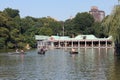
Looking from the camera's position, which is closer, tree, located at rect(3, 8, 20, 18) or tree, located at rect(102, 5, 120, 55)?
tree, located at rect(102, 5, 120, 55)

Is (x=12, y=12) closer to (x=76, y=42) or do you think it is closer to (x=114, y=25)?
(x=76, y=42)

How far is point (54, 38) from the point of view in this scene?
438ft

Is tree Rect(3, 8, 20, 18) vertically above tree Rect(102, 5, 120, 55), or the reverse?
tree Rect(3, 8, 20, 18)

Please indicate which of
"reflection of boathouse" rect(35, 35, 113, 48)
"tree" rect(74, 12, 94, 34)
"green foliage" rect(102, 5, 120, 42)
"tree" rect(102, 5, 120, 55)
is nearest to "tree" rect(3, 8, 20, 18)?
"reflection of boathouse" rect(35, 35, 113, 48)

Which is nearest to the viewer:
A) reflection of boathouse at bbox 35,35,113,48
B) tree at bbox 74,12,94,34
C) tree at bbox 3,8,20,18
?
reflection of boathouse at bbox 35,35,113,48

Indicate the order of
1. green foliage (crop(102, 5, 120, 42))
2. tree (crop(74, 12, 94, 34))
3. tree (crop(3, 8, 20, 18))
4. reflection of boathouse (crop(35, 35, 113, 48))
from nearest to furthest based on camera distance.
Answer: green foliage (crop(102, 5, 120, 42)) → reflection of boathouse (crop(35, 35, 113, 48)) → tree (crop(74, 12, 94, 34)) → tree (crop(3, 8, 20, 18))

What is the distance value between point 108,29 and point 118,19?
4.01 m

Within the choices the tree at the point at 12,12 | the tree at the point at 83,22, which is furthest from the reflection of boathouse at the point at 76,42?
the tree at the point at 12,12

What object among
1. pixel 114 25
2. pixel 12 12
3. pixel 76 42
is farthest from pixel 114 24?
pixel 12 12

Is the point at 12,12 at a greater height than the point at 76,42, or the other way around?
the point at 12,12

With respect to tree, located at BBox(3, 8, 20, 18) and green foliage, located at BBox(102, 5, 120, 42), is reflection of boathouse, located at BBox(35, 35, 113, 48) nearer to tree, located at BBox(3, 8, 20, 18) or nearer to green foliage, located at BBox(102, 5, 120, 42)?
tree, located at BBox(3, 8, 20, 18)

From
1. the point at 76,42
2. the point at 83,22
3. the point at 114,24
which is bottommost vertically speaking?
the point at 76,42

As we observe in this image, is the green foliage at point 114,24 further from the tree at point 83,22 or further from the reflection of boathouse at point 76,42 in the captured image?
the tree at point 83,22

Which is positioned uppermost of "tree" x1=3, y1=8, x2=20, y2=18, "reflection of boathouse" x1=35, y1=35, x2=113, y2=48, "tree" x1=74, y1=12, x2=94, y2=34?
"tree" x1=3, y1=8, x2=20, y2=18
